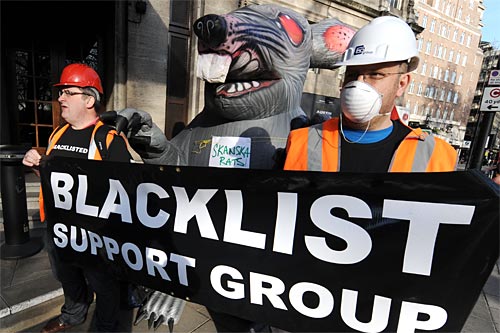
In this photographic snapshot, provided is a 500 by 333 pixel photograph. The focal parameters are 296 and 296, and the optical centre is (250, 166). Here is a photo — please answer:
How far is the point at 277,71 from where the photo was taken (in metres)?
2.31

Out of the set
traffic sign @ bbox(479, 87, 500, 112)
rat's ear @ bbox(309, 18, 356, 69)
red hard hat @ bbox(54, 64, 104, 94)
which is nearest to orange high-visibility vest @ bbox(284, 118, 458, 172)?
rat's ear @ bbox(309, 18, 356, 69)

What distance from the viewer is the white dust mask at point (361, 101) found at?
1.38 meters

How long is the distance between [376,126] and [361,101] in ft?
0.61

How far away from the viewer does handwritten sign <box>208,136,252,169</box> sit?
88.7 inches

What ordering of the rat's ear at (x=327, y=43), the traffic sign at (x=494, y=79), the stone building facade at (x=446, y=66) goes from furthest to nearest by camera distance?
the stone building facade at (x=446, y=66) → the traffic sign at (x=494, y=79) → the rat's ear at (x=327, y=43)

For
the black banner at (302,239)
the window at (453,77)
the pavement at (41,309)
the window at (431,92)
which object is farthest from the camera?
the window at (453,77)

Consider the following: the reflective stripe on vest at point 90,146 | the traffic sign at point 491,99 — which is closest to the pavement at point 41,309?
the reflective stripe on vest at point 90,146

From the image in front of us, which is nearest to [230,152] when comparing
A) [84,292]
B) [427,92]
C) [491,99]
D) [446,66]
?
[84,292]

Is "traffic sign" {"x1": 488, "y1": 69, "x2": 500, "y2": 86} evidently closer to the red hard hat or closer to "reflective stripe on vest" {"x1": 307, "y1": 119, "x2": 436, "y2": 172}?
"reflective stripe on vest" {"x1": 307, "y1": 119, "x2": 436, "y2": 172}

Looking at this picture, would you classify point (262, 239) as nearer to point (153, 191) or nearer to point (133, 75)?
point (153, 191)

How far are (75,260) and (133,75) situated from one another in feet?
15.7

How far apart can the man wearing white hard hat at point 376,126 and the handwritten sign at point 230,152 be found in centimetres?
74

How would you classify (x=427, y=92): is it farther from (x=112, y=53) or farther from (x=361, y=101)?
(x=361, y=101)

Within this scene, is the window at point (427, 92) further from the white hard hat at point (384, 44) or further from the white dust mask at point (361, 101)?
the white dust mask at point (361, 101)
